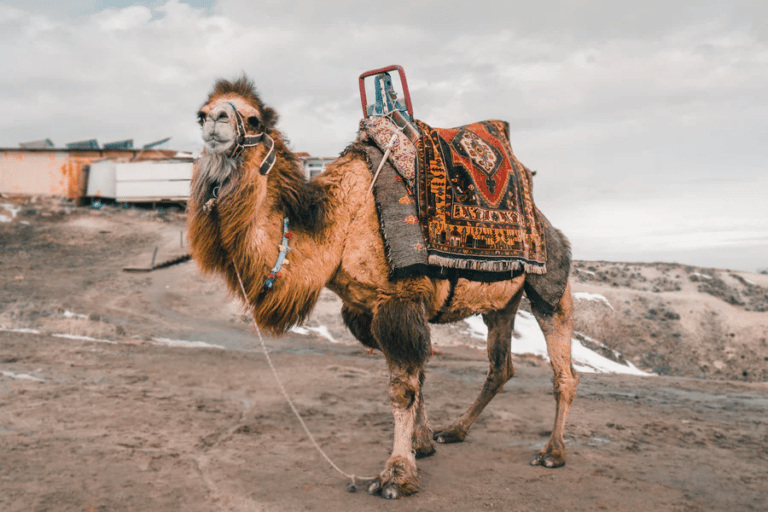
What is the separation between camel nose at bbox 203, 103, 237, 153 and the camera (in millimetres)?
4066

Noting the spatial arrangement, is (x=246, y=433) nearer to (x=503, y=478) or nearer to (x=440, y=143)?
(x=503, y=478)

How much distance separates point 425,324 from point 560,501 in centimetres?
166

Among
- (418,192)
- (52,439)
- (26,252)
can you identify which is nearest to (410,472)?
(418,192)

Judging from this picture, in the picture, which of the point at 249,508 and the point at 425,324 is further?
the point at 425,324

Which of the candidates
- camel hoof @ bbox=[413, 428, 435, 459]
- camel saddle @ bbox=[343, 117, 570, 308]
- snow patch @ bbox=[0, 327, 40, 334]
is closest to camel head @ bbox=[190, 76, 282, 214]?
camel saddle @ bbox=[343, 117, 570, 308]

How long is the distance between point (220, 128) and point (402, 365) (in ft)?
7.26

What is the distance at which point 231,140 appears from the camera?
13.5ft

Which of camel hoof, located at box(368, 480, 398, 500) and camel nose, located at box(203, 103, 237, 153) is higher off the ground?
camel nose, located at box(203, 103, 237, 153)

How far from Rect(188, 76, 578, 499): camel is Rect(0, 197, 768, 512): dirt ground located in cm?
41

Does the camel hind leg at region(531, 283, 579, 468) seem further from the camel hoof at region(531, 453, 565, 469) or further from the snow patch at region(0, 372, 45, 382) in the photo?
the snow patch at region(0, 372, 45, 382)

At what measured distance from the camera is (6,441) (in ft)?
17.6

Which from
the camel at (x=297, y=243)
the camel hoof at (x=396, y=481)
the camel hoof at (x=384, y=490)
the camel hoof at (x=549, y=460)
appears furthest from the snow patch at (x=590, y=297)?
the camel hoof at (x=384, y=490)

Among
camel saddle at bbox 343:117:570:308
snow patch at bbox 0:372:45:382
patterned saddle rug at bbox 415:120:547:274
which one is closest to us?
camel saddle at bbox 343:117:570:308

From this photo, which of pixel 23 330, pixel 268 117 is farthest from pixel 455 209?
pixel 23 330
